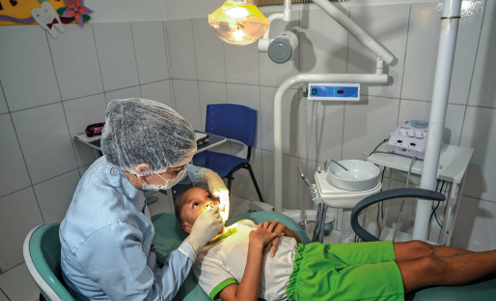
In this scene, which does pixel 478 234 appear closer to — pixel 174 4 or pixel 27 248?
pixel 27 248

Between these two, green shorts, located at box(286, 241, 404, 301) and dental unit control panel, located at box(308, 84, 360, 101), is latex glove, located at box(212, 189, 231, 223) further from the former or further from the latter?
dental unit control panel, located at box(308, 84, 360, 101)

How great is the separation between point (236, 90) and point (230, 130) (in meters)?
0.31

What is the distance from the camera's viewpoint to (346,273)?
1.11 m

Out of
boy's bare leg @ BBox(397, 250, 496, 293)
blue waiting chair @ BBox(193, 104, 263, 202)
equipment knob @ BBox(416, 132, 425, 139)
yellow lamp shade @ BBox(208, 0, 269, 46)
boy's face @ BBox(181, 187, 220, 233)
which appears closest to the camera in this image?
boy's bare leg @ BBox(397, 250, 496, 293)

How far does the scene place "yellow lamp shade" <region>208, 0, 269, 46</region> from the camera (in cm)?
128

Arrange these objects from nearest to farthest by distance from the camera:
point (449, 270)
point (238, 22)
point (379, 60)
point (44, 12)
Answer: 1. point (449, 270)
2. point (238, 22)
3. point (379, 60)
4. point (44, 12)

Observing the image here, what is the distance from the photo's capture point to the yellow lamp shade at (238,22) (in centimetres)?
128

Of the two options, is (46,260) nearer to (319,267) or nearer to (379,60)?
(319,267)

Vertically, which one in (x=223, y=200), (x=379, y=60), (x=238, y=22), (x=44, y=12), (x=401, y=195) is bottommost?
(x=223, y=200)

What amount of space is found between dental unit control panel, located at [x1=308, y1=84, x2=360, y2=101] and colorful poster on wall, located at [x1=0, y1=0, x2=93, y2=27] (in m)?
1.65

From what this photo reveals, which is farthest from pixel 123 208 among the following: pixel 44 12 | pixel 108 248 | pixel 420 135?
pixel 44 12

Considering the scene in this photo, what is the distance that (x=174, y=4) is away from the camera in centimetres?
255

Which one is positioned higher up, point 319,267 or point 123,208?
point 123,208

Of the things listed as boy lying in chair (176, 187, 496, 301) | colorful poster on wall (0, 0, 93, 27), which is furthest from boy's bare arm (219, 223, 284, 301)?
colorful poster on wall (0, 0, 93, 27)
